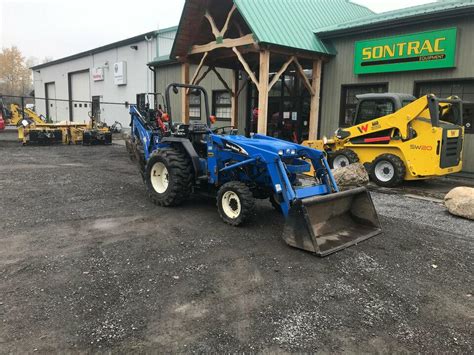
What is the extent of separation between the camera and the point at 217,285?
389 cm

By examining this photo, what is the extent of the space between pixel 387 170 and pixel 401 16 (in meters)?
4.71

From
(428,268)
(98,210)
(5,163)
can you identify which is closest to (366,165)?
(428,268)

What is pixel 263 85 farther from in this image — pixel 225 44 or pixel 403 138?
pixel 403 138

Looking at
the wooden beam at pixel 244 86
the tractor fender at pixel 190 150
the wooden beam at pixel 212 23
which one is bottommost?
the tractor fender at pixel 190 150

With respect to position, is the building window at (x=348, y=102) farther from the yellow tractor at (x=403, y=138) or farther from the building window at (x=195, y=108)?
the building window at (x=195, y=108)

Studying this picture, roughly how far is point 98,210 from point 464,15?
965cm

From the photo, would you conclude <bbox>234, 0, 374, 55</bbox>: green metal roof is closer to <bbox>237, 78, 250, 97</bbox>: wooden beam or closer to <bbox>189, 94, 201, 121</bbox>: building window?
<bbox>237, 78, 250, 97</bbox>: wooden beam

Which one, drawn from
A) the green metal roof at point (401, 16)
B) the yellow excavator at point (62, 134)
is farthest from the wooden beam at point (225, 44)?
the yellow excavator at point (62, 134)

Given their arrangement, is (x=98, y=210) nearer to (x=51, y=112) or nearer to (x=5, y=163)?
(x=5, y=163)

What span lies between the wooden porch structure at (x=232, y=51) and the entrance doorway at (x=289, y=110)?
2.53 feet

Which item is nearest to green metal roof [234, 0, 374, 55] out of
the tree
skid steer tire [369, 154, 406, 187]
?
skid steer tire [369, 154, 406, 187]

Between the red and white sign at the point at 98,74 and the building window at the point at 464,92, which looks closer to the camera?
the building window at the point at 464,92

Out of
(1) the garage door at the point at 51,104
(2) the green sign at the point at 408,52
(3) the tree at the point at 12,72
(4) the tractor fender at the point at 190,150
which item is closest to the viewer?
(4) the tractor fender at the point at 190,150

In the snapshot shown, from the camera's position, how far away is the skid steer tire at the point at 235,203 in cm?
548
